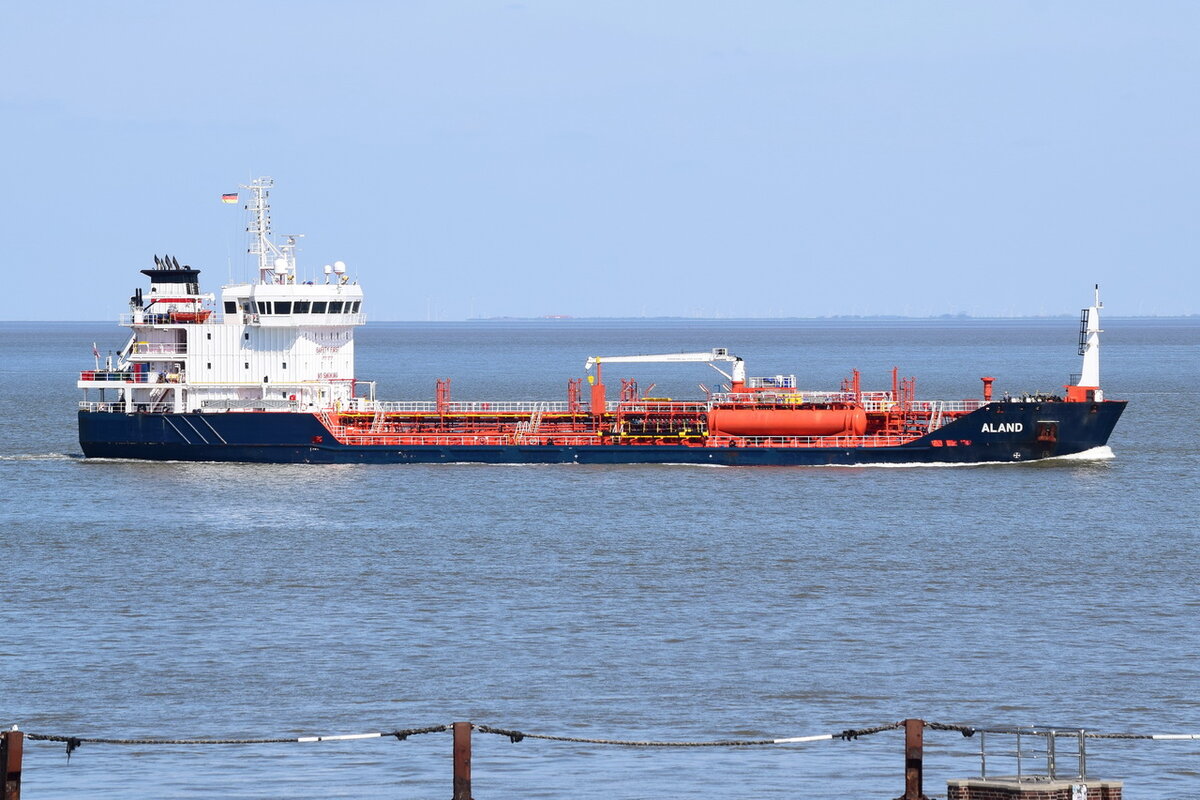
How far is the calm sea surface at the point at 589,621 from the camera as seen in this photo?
26.6 meters

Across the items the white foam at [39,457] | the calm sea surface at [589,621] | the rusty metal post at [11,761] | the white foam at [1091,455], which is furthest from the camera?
the white foam at [39,457]

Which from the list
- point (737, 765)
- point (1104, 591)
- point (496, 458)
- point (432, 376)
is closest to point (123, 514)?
point (496, 458)

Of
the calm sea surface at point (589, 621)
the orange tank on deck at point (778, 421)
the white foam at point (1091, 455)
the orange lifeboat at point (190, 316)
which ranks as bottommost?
the calm sea surface at point (589, 621)

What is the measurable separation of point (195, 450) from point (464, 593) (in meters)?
27.8

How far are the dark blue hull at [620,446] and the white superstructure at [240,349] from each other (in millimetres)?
1848

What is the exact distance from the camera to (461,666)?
32.1 metres

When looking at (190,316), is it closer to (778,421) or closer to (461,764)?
(778,421)

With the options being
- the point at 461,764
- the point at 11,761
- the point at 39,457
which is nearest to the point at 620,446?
the point at 39,457

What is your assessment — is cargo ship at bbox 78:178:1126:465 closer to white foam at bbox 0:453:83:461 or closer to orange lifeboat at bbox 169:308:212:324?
orange lifeboat at bbox 169:308:212:324

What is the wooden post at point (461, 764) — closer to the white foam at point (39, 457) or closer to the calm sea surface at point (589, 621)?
the calm sea surface at point (589, 621)

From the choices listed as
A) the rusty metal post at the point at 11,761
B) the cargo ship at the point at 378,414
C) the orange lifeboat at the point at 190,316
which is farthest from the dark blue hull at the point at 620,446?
the rusty metal post at the point at 11,761

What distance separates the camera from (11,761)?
21.2 meters

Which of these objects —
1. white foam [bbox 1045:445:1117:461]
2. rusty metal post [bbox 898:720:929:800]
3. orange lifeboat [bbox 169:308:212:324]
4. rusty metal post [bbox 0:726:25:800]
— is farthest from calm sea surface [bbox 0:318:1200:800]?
orange lifeboat [bbox 169:308:212:324]

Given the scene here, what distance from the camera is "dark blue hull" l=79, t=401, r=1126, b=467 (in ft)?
209
